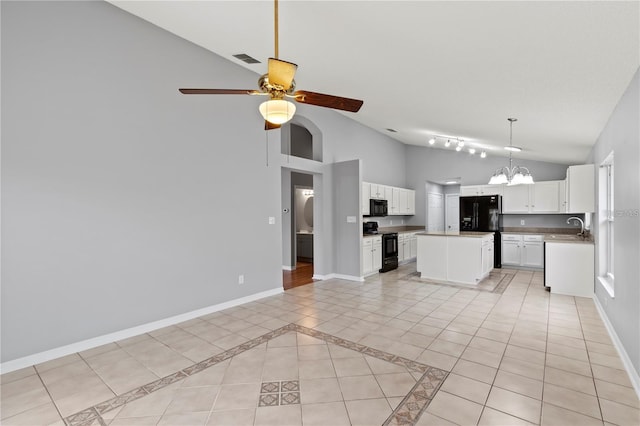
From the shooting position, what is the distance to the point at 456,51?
9.38 ft

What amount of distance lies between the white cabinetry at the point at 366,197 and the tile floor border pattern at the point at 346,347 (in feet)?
12.7

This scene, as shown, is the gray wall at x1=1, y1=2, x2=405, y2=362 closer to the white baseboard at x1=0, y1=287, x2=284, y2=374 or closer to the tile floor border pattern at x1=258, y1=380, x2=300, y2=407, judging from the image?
the white baseboard at x1=0, y1=287, x2=284, y2=374

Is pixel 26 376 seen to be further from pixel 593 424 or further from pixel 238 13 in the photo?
pixel 593 424

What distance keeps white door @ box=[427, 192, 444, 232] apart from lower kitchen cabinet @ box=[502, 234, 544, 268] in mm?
2334

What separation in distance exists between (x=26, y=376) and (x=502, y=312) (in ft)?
17.1

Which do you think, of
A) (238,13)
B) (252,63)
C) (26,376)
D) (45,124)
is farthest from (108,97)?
(26,376)

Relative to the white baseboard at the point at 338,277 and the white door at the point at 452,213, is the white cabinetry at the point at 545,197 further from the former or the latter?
the white baseboard at the point at 338,277

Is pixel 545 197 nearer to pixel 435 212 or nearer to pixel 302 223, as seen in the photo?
pixel 435 212

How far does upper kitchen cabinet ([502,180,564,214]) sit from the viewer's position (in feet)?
23.3

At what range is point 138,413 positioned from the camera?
2.19 meters

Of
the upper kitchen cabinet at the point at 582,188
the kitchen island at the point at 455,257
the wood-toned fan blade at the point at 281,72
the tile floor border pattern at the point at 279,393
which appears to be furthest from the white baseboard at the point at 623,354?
the wood-toned fan blade at the point at 281,72

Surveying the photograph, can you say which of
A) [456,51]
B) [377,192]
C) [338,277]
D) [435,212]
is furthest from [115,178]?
[435,212]

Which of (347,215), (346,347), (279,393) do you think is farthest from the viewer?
(347,215)

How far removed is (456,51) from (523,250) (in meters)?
6.15
